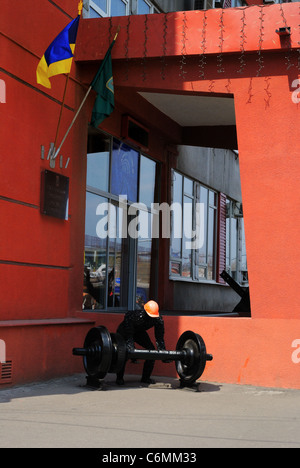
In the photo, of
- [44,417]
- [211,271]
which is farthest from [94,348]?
[211,271]

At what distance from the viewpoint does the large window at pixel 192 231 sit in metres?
17.6

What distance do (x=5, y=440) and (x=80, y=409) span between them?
2024 millimetres

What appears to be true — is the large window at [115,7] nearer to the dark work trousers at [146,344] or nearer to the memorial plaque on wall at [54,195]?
the memorial plaque on wall at [54,195]

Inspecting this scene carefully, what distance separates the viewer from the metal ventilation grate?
935 centimetres

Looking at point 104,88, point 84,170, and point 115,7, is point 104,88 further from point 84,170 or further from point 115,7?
point 115,7

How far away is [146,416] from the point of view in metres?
7.64

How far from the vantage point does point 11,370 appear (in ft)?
31.2

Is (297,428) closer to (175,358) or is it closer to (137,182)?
(175,358)

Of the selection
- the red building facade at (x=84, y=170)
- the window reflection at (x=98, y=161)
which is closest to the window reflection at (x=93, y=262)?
the window reflection at (x=98, y=161)

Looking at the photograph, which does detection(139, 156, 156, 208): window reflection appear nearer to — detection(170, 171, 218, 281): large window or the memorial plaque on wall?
detection(170, 171, 218, 281): large window

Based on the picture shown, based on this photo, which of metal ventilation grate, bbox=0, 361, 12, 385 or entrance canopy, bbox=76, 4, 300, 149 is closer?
metal ventilation grate, bbox=0, 361, 12, 385

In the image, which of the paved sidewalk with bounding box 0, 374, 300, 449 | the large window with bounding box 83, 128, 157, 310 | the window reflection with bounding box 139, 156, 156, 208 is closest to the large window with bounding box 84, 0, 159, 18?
the large window with bounding box 83, 128, 157, 310

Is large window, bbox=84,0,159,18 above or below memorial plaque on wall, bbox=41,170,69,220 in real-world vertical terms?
above

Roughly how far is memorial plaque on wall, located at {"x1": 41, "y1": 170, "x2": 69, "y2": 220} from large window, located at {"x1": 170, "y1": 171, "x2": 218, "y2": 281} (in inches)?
243
